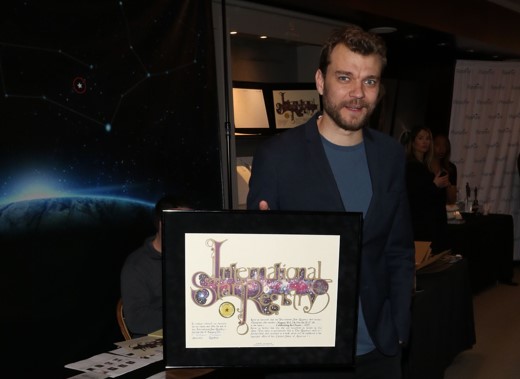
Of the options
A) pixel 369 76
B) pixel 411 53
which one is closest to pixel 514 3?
pixel 411 53

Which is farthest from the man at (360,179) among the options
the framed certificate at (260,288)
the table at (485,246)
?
the table at (485,246)

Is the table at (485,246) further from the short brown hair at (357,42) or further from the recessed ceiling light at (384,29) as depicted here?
the short brown hair at (357,42)

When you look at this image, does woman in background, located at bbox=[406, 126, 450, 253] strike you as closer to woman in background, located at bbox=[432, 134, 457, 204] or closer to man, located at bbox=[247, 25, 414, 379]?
woman in background, located at bbox=[432, 134, 457, 204]

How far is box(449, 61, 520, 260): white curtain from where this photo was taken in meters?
7.24

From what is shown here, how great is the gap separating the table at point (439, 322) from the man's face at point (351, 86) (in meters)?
1.88

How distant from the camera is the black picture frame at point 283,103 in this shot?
15.6ft

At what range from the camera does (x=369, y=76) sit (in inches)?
59.2

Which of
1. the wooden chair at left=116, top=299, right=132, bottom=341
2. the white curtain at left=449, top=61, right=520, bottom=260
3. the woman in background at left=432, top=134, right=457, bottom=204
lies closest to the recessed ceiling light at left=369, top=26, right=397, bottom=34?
the woman in background at left=432, top=134, right=457, bottom=204

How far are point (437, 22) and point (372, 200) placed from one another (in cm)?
469

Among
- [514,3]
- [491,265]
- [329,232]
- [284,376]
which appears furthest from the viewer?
[514,3]

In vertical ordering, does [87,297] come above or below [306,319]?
below

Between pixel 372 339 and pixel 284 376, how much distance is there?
0.79 ft

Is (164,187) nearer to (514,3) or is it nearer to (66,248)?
(66,248)

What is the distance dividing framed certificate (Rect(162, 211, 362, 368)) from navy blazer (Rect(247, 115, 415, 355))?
0.60ft
